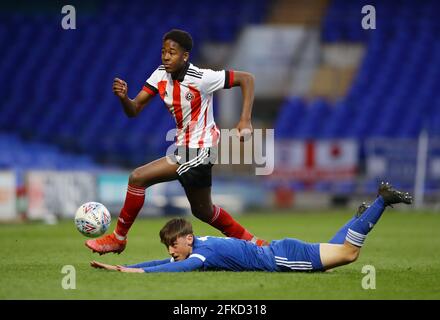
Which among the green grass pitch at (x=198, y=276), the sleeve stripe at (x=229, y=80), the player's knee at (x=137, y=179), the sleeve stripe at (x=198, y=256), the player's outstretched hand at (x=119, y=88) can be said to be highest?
the sleeve stripe at (x=229, y=80)

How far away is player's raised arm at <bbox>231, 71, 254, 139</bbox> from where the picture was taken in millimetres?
8133

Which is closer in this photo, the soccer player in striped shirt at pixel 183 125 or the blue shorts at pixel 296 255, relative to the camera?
the blue shorts at pixel 296 255

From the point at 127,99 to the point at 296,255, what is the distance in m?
2.21

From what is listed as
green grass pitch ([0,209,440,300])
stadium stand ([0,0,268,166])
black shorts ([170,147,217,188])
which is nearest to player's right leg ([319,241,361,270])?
green grass pitch ([0,209,440,300])

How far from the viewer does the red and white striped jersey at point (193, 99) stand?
28.5 feet

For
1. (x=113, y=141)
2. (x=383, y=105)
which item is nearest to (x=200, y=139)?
(x=113, y=141)

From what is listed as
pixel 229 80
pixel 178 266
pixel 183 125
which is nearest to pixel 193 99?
pixel 183 125

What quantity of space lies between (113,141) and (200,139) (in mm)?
14575

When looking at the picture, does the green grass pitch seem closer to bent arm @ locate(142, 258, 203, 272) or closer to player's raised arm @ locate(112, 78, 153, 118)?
bent arm @ locate(142, 258, 203, 272)

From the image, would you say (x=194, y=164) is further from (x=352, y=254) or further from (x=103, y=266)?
(x=352, y=254)

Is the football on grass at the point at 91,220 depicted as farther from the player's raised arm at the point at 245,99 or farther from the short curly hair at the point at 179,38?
the short curly hair at the point at 179,38

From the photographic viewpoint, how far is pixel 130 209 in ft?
28.2

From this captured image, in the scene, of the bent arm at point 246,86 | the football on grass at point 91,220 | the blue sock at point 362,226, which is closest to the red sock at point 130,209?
the football on grass at point 91,220
